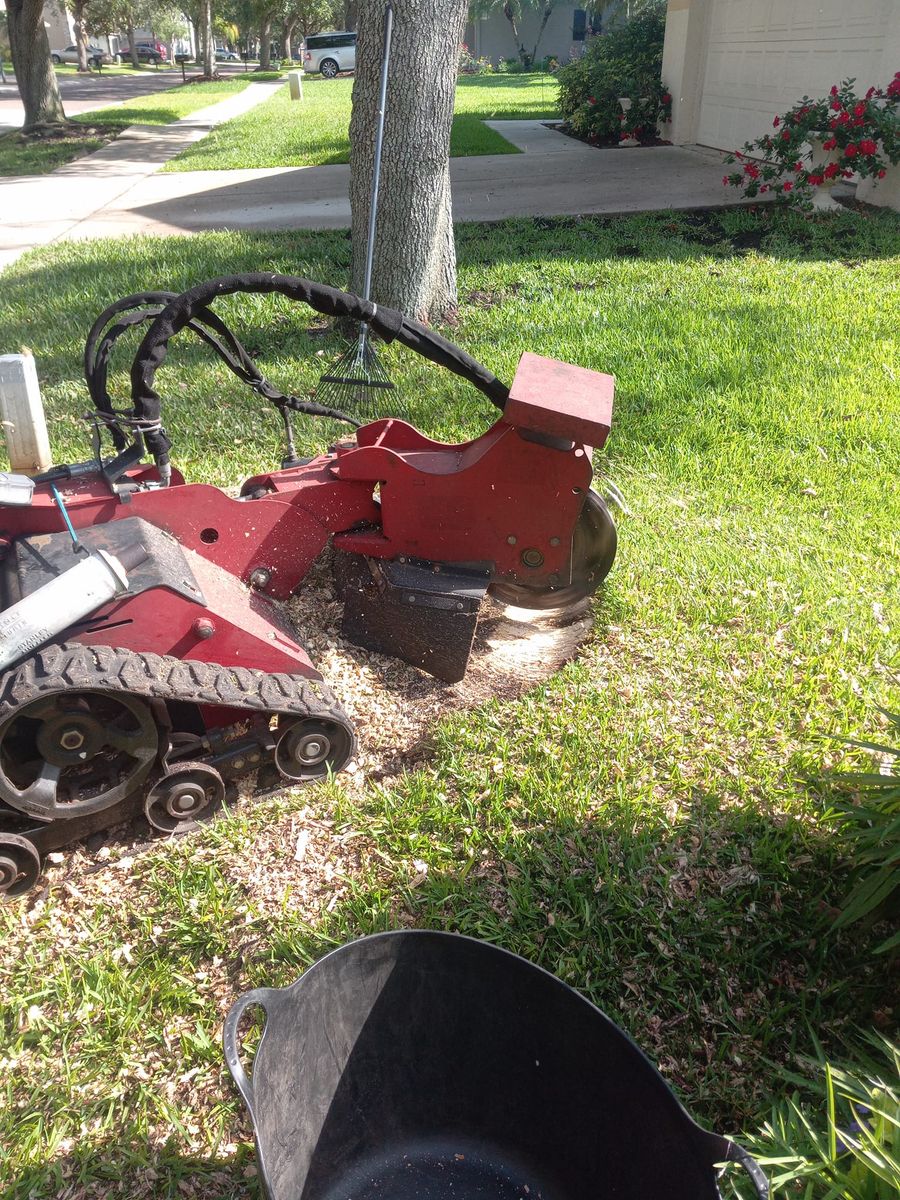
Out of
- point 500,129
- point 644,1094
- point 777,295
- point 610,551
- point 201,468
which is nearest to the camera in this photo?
point 644,1094

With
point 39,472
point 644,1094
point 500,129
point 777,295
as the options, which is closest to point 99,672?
point 39,472

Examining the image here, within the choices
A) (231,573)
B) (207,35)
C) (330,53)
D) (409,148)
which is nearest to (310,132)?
(409,148)

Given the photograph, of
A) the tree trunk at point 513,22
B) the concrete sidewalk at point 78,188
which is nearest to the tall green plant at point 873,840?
the concrete sidewalk at point 78,188

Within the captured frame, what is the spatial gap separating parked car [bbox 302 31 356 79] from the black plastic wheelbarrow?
147 ft

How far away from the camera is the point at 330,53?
132 ft

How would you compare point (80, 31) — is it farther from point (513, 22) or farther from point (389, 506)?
point (389, 506)

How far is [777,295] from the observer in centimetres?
675

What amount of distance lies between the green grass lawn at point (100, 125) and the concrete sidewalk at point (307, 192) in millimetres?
793

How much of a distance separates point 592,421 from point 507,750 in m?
1.02

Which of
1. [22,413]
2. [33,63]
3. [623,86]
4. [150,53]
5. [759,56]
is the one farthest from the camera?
[150,53]

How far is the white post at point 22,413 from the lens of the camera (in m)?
2.82

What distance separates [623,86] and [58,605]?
1421 centimetres

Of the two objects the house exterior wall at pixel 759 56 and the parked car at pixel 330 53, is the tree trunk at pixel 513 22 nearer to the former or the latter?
the parked car at pixel 330 53

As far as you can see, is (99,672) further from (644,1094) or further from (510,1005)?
(644,1094)
